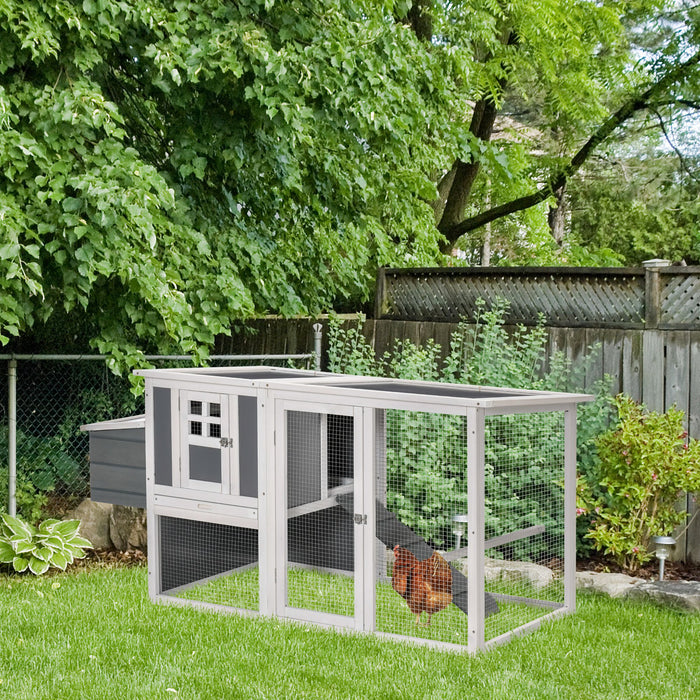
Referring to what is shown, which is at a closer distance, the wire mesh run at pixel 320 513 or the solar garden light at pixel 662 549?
the wire mesh run at pixel 320 513

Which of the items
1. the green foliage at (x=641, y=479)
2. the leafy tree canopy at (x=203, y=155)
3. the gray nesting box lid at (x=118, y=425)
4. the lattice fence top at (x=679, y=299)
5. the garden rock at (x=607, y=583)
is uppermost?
the leafy tree canopy at (x=203, y=155)

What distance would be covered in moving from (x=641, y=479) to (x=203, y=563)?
2.83 meters

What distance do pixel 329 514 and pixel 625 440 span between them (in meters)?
2.01

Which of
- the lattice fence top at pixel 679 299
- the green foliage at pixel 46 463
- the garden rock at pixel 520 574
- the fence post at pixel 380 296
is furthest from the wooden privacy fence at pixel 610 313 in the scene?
the green foliage at pixel 46 463

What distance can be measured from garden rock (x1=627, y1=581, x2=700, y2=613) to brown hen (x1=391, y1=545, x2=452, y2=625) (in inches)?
55.2

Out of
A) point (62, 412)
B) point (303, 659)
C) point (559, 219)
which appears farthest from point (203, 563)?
point (559, 219)

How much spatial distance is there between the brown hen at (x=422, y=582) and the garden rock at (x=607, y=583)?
1360mm

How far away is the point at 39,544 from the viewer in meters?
6.98

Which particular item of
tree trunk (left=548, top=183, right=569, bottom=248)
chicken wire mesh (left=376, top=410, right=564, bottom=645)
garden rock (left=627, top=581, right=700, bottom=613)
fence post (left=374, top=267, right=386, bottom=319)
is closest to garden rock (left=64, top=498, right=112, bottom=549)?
chicken wire mesh (left=376, top=410, right=564, bottom=645)

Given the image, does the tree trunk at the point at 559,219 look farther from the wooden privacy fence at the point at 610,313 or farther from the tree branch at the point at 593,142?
the wooden privacy fence at the point at 610,313

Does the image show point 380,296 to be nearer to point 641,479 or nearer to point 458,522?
point 641,479

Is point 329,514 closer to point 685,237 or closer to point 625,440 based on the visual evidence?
point 625,440

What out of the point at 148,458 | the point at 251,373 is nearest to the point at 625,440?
the point at 251,373

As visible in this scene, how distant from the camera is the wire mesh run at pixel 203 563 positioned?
240 inches
